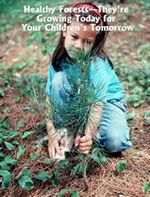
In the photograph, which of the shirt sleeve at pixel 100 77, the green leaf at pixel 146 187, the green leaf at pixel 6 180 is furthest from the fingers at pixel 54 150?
the green leaf at pixel 146 187

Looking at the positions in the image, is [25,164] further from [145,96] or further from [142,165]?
[145,96]

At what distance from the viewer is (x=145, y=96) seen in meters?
2.86

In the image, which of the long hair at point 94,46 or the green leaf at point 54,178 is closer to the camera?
the green leaf at point 54,178

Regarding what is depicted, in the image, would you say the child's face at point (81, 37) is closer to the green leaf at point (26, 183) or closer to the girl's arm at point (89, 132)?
the girl's arm at point (89, 132)

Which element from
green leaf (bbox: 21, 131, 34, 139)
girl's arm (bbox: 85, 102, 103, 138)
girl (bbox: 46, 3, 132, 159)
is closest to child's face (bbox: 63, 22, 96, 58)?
girl (bbox: 46, 3, 132, 159)

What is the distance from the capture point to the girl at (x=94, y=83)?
1960 mm

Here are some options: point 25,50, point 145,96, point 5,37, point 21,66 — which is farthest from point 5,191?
point 5,37

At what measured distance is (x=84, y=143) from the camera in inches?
76.3

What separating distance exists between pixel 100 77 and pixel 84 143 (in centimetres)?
33

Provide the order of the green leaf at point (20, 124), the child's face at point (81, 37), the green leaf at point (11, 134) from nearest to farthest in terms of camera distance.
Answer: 1. the child's face at point (81, 37)
2. the green leaf at point (11, 134)
3. the green leaf at point (20, 124)

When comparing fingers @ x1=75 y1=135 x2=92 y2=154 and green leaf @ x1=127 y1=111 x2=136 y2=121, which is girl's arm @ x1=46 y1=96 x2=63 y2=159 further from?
green leaf @ x1=127 y1=111 x2=136 y2=121

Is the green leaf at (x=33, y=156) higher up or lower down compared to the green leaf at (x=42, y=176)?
higher up

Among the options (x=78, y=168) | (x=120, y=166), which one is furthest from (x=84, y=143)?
(x=120, y=166)

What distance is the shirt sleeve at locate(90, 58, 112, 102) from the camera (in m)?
1.81
